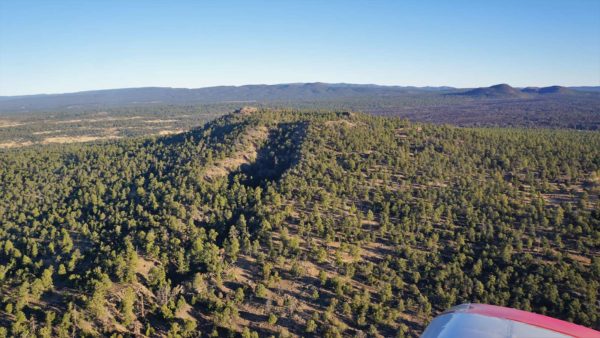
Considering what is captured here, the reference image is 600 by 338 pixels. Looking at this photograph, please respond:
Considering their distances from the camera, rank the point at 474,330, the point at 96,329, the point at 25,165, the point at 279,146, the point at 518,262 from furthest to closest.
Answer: the point at 25,165 → the point at 279,146 → the point at 518,262 → the point at 96,329 → the point at 474,330

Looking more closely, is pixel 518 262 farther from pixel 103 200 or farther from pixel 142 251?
pixel 103 200

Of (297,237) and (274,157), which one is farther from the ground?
(274,157)

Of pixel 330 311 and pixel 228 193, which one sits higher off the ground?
pixel 228 193

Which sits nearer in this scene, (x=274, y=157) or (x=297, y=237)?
(x=297, y=237)

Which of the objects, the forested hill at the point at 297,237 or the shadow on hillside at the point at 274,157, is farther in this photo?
the shadow on hillside at the point at 274,157

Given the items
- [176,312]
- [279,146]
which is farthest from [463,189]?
[176,312]

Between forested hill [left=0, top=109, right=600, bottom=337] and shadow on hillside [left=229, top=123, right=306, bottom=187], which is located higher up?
shadow on hillside [left=229, top=123, right=306, bottom=187]

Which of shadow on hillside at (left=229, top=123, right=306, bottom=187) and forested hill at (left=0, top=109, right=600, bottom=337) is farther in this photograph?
shadow on hillside at (left=229, top=123, right=306, bottom=187)

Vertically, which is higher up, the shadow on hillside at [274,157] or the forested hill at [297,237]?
the shadow on hillside at [274,157]
